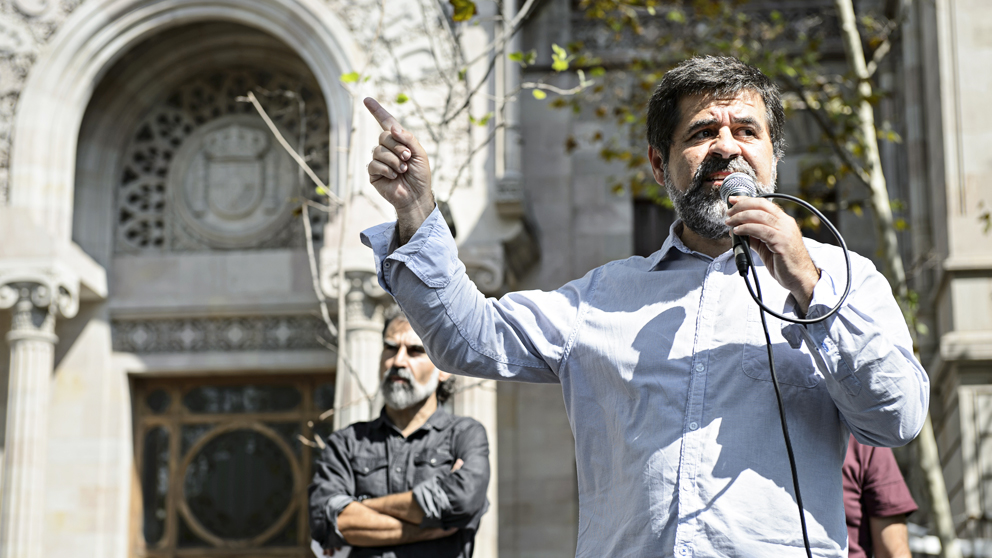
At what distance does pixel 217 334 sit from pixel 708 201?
9083mm

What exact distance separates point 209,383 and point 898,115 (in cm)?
696

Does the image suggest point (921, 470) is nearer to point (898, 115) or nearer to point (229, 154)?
point (898, 115)

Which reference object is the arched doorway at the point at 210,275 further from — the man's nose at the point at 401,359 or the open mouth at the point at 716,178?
the open mouth at the point at 716,178

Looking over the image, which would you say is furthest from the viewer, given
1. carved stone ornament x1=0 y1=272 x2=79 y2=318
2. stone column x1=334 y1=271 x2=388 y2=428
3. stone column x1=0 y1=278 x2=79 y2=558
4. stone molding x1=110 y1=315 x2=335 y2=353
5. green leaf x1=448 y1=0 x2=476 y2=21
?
stone molding x1=110 y1=315 x2=335 y2=353

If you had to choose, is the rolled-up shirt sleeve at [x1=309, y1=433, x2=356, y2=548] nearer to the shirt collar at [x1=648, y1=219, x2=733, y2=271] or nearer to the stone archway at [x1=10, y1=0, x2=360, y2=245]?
the shirt collar at [x1=648, y1=219, x2=733, y2=271]

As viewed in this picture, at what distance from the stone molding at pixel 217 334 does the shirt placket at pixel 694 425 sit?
8612 millimetres

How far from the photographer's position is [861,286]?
238 centimetres

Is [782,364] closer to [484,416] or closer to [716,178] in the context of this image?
[716,178]

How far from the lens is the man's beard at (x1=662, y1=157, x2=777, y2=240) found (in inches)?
100

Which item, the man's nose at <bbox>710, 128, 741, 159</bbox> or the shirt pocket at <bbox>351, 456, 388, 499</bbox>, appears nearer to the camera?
the man's nose at <bbox>710, 128, 741, 159</bbox>

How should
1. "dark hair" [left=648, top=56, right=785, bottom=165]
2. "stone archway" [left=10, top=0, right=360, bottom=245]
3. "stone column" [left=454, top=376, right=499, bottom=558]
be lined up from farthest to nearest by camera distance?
"stone archway" [left=10, top=0, right=360, bottom=245] → "stone column" [left=454, top=376, right=499, bottom=558] → "dark hair" [left=648, top=56, right=785, bottom=165]

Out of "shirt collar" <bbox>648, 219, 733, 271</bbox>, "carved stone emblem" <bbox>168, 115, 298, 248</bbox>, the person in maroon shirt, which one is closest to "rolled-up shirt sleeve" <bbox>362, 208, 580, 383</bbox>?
"shirt collar" <bbox>648, 219, 733, 271</bbox>

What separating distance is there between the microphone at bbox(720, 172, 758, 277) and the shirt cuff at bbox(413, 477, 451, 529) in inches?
99.8

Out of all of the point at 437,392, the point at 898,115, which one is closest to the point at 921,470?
the point at 437,392
